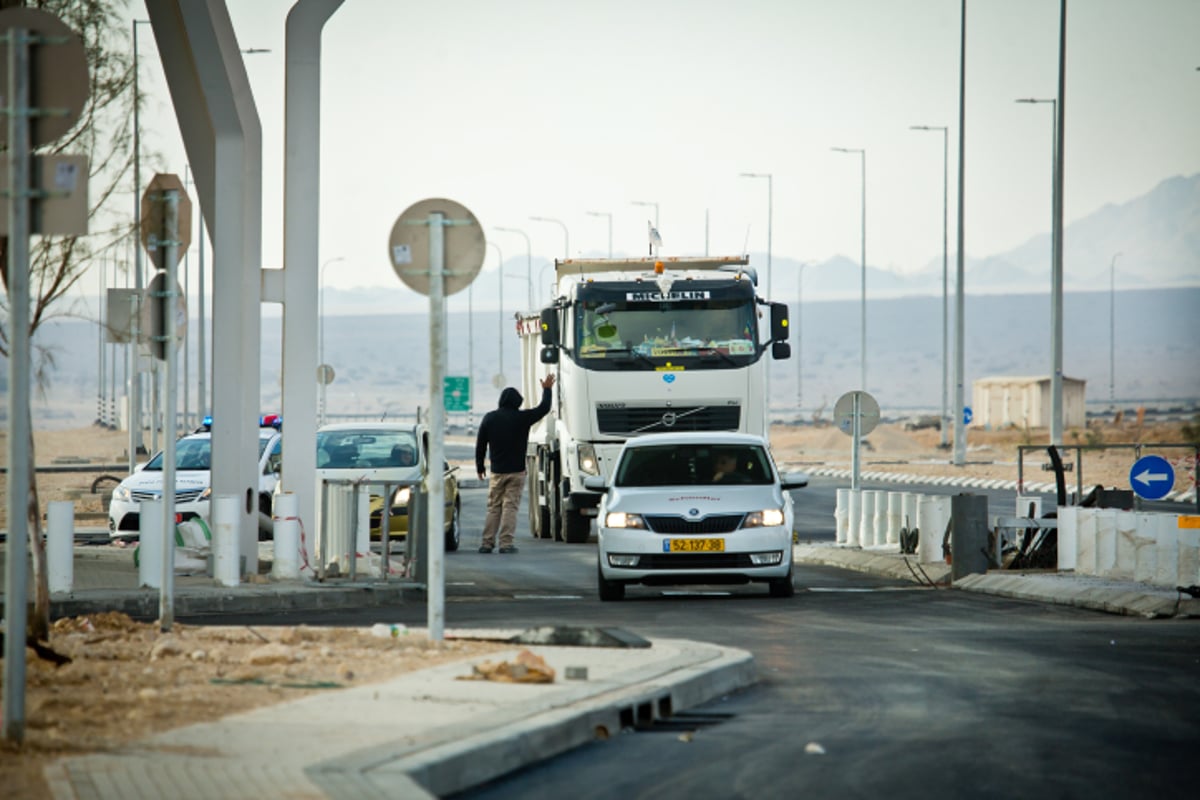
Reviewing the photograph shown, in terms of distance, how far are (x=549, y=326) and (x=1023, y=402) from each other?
87.4 m

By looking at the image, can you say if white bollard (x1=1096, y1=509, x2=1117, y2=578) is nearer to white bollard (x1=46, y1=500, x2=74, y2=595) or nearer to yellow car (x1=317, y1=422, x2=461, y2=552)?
yellow car (x1=317, y1=422, x2=461, y2=552)

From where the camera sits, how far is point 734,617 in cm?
1670

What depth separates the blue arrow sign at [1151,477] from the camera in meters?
21.1

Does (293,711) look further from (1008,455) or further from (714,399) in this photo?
(1008,455)

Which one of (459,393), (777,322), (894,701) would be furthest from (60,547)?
(459,393)

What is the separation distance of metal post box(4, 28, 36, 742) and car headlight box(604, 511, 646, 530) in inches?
418

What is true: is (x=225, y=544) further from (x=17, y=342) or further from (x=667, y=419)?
(x=17, y=342)

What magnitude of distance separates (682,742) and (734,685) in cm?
222

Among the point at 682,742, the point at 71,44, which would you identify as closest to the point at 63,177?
the point at 71,44

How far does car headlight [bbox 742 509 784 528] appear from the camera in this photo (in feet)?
61.2

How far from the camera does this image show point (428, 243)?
40.4 feet

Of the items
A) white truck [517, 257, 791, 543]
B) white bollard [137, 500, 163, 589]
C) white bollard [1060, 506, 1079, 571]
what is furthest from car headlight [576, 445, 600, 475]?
white bollard [137, 500, 163, 589]

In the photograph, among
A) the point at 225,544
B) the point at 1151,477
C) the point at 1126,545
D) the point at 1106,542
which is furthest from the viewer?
the point at 1151,477

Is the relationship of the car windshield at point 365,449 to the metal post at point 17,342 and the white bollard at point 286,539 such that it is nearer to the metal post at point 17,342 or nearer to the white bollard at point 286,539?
the white bollard at point 286,539
